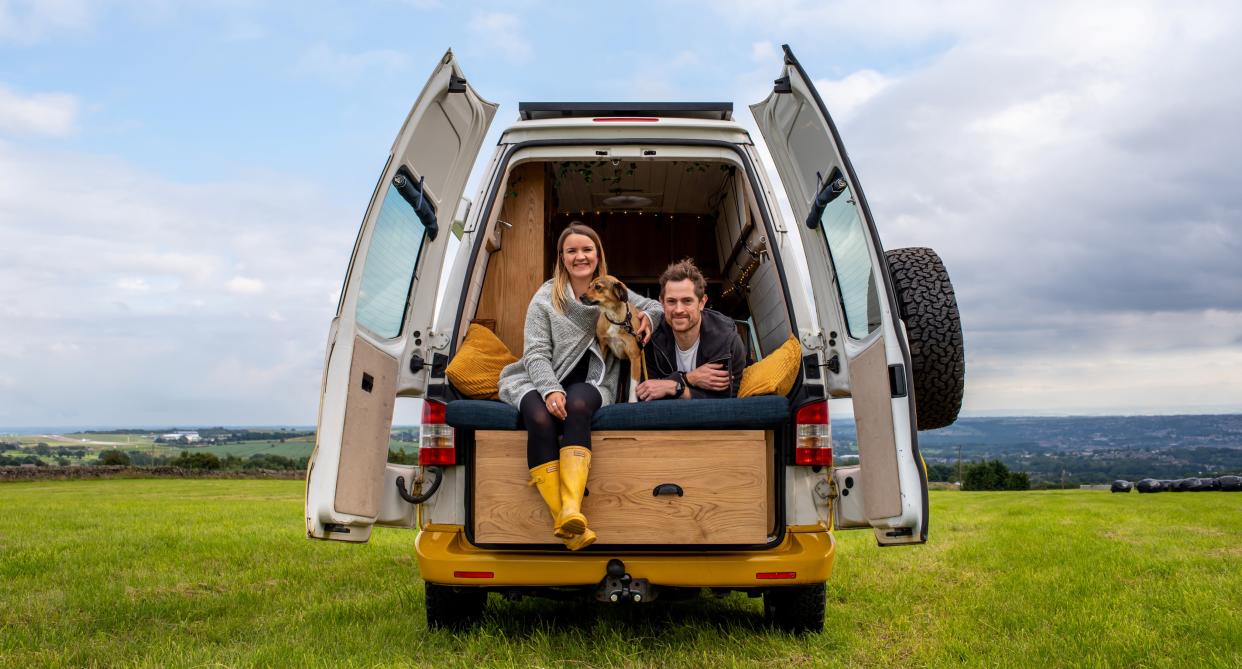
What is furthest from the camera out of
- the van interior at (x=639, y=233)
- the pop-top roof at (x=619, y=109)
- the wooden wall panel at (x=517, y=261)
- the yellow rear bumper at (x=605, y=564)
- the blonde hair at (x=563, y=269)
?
the wooden wall panel at (x=517, y=261)

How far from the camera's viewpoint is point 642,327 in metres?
3.72

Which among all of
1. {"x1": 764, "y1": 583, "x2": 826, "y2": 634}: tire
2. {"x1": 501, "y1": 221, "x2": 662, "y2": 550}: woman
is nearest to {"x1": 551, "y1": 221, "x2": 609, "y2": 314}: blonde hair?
{"x1": 501, "y1": 221, "x2": 662, "y2": 550}: woman

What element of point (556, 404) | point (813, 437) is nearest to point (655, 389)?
point (556, 404)

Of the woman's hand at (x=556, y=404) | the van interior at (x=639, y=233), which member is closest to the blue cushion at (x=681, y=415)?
the woman's hand at (x=556, y=404)

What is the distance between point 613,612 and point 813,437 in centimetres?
147

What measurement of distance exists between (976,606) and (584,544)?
7.45 feet

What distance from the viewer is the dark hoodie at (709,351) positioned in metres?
3.79

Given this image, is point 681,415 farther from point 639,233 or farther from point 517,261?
point 639,233

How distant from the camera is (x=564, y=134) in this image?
13.1ft

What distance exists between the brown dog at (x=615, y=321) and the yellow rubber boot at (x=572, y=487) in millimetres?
542

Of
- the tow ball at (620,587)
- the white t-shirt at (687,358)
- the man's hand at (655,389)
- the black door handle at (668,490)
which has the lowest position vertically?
the tow ball at (620,587)

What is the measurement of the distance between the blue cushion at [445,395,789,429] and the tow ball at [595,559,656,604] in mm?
540

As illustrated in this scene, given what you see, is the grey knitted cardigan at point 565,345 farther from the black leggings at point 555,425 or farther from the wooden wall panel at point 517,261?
the wooden wall panel at point 517,261

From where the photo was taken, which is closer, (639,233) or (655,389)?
(655,389)
